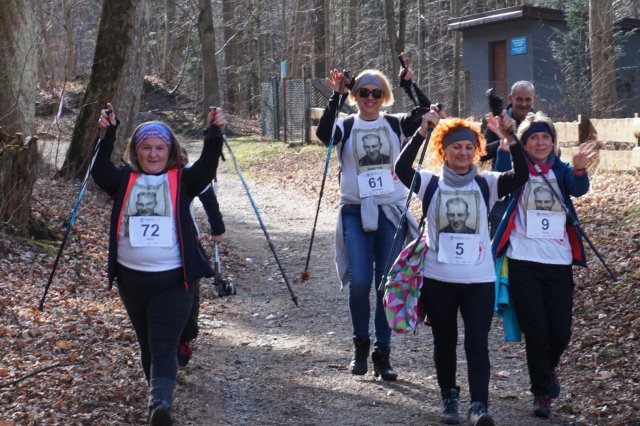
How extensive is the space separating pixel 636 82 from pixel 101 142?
1069 inches

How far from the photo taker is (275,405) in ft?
20.9

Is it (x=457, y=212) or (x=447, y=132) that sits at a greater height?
(x=447, y=132)

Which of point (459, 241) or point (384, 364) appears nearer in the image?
point (459, 241)

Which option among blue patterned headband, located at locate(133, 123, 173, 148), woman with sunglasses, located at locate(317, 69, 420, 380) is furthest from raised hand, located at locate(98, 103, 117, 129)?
woman with sunglasses, located at locate(317, 69, 420, 380)

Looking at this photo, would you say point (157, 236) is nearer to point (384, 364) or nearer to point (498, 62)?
point (384, 364)

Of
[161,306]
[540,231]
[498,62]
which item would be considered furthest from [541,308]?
[498,62]

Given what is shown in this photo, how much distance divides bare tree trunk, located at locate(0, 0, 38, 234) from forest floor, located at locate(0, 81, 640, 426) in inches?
16.4

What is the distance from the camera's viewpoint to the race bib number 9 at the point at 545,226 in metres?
5.89

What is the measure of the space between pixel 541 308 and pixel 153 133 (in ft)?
8.99

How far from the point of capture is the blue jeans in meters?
6.70

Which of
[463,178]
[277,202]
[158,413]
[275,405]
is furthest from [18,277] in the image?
[277,202]

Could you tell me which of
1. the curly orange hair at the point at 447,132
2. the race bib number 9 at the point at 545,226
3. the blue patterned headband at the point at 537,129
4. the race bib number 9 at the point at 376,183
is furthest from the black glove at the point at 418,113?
the race bib number 9 at the point at 545,226

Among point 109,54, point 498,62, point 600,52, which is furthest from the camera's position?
point 498,62

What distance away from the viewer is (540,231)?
5.90 metres
